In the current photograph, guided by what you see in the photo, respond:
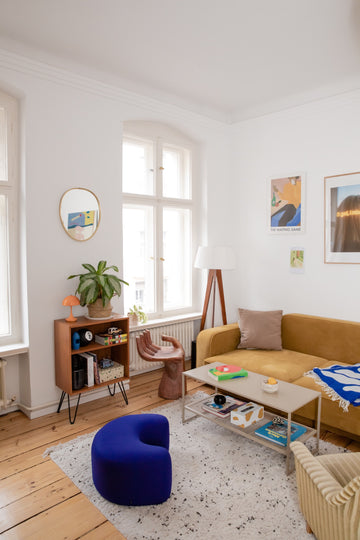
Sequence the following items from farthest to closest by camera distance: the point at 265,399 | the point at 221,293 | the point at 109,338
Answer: the point at 221,293 → the point at 109,338 → the point at 265,399

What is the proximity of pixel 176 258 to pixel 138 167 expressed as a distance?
3.82 feet

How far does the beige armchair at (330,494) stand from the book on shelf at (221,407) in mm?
844

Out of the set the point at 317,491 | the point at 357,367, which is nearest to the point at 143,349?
the point at 357,367

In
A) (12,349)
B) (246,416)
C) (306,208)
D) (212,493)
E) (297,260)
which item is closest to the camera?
(212,493)

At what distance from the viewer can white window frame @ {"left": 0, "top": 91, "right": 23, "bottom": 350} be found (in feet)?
10.4

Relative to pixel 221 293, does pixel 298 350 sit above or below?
below

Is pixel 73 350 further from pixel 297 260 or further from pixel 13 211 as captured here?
pixel 297 260

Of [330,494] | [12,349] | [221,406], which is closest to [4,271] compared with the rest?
[12,349]

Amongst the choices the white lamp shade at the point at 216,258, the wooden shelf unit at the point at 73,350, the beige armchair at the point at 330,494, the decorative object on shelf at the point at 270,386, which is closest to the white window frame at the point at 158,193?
the white lamp shade at the point at 216,258

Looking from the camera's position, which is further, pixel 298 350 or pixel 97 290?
pixel 298 350

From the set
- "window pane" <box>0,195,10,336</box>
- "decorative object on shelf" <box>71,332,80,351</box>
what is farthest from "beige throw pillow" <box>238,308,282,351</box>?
"window pane" <box>0,195,10,336</box>

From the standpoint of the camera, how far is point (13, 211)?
3211 mm

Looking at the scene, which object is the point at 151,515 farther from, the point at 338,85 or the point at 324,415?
the point at 338,85

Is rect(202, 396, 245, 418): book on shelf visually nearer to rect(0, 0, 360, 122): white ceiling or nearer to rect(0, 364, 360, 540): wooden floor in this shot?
rect(0, 364, 360, 540): wooden floor
